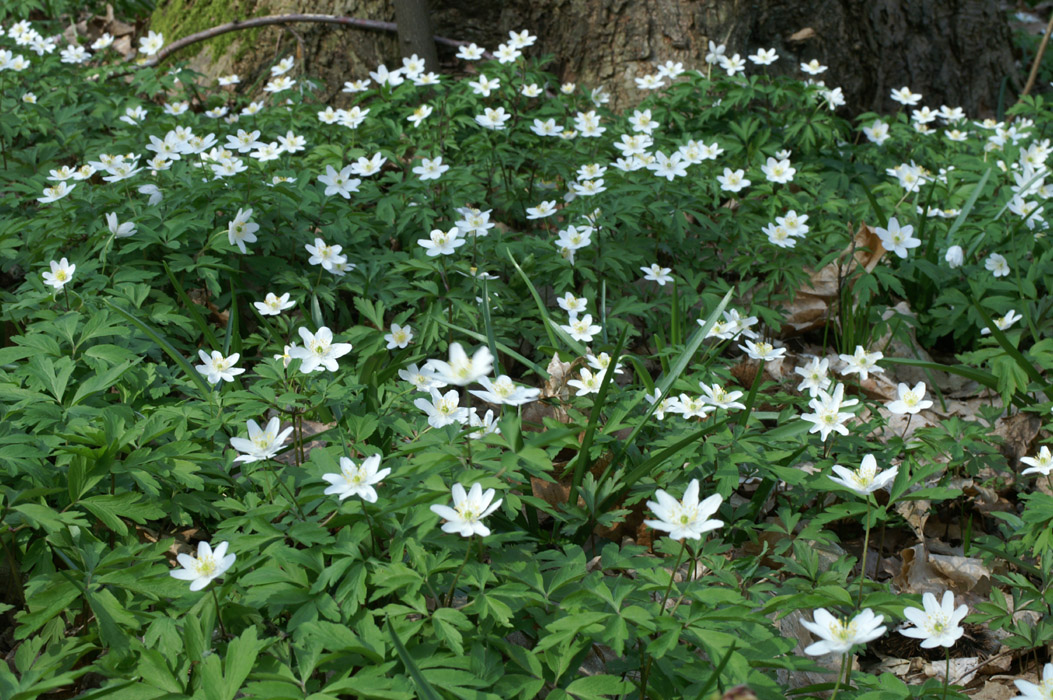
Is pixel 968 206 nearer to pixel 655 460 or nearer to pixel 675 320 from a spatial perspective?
pixel 675 320

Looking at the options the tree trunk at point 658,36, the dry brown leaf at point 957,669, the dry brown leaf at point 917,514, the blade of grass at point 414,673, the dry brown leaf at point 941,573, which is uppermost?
the tree trunk at point 658,36

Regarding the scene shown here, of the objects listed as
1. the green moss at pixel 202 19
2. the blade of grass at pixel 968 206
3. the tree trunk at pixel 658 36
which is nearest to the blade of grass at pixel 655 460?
the blade of grass at pixel 968 206

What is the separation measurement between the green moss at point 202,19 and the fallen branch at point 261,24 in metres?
0.05

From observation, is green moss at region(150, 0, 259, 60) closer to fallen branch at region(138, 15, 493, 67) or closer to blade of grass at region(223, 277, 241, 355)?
fallen branch at region(138, 15, 493, 67)

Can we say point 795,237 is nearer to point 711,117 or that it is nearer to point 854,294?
point 854,294

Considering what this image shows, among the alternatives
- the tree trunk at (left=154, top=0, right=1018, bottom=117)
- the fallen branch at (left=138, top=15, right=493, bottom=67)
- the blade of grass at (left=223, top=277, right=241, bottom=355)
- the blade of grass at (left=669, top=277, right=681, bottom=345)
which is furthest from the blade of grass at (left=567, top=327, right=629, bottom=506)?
the fallen branch at (left=138, top=15, right=493, bottom=67)

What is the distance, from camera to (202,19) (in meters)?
A: 4.84

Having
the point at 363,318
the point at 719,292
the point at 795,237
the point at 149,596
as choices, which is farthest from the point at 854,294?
the point at 149,596

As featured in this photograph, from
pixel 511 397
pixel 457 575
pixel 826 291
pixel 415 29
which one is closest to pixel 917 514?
pixel 826 291

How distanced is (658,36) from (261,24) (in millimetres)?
2271

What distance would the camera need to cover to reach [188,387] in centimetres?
232

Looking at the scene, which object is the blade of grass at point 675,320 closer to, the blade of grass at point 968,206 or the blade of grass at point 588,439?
the blade of grass at point 588,439

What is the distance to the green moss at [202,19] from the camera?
186 inches

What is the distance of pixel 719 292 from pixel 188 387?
6.30 feet
